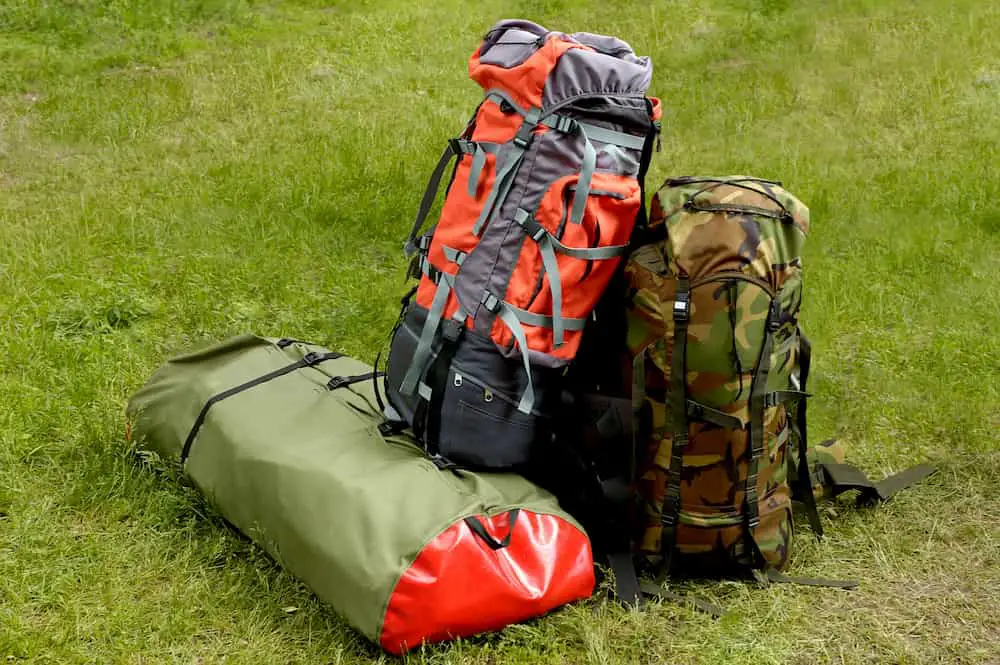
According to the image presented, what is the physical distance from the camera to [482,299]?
3697 mm

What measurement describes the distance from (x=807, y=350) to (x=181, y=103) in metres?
7.08

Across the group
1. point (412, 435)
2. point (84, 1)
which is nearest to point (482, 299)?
point (412, 435)

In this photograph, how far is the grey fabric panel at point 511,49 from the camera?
12.2 ft

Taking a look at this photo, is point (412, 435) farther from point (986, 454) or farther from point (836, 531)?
point (986, 454)

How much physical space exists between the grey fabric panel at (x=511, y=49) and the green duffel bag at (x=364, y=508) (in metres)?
1.45

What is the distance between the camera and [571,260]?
371 cm

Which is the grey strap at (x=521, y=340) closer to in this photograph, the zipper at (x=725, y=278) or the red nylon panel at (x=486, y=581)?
the red nylon panel at (x=486, y=581)

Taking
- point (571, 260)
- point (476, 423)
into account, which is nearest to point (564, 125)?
point (571, 260)

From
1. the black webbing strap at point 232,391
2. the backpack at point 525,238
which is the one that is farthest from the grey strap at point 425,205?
the black webbing strap at point 232,391

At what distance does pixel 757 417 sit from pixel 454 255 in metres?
1.25

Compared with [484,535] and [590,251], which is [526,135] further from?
[484,535]

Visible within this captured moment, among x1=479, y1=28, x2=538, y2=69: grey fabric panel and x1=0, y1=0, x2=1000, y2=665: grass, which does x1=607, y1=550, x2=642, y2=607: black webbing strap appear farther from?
x1=479, y1=28, x2=538, y2=69: grey fabric panel

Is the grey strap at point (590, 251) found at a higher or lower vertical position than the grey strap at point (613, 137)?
lower

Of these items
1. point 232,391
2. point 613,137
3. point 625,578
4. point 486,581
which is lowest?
point 625,578
